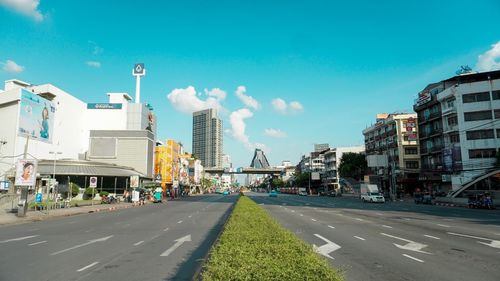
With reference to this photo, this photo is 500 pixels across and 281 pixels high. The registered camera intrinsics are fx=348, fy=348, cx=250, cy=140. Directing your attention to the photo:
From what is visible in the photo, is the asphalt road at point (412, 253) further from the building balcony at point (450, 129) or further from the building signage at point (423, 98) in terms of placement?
the building signage at point (423, 98)

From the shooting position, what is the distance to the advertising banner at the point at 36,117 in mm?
63344

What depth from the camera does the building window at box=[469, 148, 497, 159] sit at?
51969 mm

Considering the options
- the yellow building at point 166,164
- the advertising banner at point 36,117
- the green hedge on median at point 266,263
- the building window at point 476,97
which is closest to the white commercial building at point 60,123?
the advertising banner at point 36,117

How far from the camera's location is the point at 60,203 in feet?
129

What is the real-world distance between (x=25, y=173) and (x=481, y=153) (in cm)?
5840

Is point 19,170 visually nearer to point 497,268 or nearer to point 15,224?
point 15,224

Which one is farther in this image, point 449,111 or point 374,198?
point 449,111

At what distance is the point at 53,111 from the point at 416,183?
77.6 metres

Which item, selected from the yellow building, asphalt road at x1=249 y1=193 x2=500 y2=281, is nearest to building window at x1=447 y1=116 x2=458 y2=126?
asphalt road at x1=249 y1=193 x2=500 y2=281

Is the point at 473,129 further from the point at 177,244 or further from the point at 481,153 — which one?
the point at 177,244

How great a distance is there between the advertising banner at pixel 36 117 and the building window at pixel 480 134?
242 feet

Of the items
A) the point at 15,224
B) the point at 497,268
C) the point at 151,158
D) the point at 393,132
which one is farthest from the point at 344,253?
the point at 151,158

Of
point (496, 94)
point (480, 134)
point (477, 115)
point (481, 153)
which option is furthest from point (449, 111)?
point (481, 153)

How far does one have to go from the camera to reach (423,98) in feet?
222
